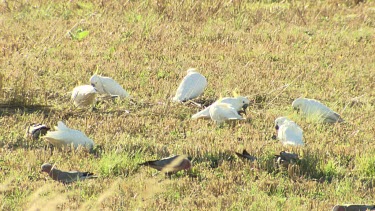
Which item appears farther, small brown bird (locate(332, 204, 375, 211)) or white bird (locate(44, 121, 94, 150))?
white bird (locate(44, 121, 94, 150))

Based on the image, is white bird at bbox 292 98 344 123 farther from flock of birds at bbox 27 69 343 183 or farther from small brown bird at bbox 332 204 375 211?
small brown bird at bbox 332 204 375 211

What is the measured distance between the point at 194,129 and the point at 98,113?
1.01 m

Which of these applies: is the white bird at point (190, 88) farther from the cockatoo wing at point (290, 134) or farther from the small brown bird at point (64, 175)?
the small brown bird at point (64, 175)

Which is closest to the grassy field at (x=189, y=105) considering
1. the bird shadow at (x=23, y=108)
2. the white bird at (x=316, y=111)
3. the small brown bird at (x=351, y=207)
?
the bird shadow at (x=23, y=108)

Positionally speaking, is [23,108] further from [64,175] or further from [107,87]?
[64,175]

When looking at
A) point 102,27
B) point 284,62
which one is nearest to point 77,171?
point 284,62

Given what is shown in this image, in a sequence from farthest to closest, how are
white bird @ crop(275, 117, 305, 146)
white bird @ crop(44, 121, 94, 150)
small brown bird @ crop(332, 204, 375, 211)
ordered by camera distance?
white bird @ crop(275, 117, 305, 146)
white bird @ crop(44, 121, 94, 150)
small brown bird @ crop(332, 204, 375, 211)

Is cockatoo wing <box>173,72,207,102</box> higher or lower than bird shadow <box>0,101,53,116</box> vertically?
higher

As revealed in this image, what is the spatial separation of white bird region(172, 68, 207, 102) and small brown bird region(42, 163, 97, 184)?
9.14ft

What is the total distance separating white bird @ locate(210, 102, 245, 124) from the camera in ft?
24.1

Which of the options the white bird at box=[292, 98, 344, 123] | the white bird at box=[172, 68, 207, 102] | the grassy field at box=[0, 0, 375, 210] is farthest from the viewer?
the white bird at box=[172, 68, 207, 102]

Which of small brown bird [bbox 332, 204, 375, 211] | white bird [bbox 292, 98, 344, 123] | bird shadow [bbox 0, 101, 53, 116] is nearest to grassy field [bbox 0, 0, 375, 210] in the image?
bird shadow [bbox 0, 101, 53, 116]

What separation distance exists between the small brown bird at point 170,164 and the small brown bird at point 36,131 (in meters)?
1.34

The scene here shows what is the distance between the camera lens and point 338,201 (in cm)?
543
